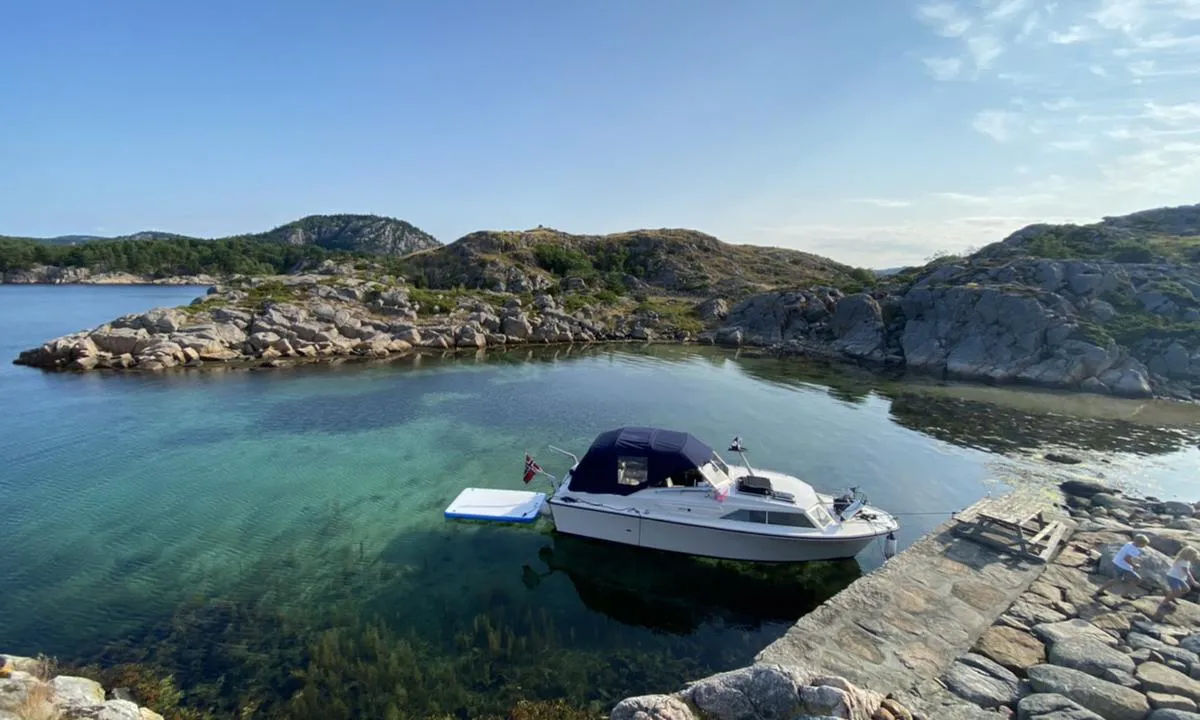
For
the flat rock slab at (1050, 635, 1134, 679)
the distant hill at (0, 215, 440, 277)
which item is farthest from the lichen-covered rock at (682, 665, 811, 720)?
the distant hill at (0, 215, 440, 277)

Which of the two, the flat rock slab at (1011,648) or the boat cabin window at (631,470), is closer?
the flat rock slab at (1011,648)

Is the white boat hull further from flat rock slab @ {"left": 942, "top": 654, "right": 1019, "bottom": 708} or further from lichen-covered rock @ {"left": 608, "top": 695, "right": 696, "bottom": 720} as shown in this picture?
lichen-covered rock @ {"left": 608, "top": 695, "right": 696, "bottom": 720}

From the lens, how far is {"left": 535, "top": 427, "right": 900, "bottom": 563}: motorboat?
16031mm

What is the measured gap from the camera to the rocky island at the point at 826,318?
45.1 metres

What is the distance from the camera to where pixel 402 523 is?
19.4 meters

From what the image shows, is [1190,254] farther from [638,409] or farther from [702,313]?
[638,409]

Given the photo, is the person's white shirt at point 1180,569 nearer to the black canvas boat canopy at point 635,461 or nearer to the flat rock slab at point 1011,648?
the flat rock slab at point 1011,648

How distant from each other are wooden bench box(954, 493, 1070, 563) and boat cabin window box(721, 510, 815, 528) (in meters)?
4.66

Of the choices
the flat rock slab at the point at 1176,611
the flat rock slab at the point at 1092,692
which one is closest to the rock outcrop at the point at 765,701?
the flat rock slab at the point at 1092,692

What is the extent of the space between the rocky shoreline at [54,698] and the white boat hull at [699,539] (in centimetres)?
1057

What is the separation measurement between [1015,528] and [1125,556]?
2.35 meters

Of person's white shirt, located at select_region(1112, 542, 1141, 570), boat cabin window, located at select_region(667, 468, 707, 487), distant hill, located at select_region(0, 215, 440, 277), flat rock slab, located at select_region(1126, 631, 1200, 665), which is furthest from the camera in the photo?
distant hill, located at select_region(0, 215, 440, 277)

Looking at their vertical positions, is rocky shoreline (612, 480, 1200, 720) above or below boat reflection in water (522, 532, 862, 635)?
above

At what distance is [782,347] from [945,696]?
60441 millimetres
